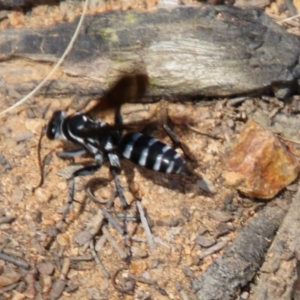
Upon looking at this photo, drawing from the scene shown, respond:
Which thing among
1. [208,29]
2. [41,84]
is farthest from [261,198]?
[41,84]

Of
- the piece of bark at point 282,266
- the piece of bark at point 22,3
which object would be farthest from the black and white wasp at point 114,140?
the piece of bark at point 22,3

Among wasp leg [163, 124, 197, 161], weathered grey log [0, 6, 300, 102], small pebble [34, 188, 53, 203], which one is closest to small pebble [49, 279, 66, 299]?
small pebble [34, 188, 53, 203]

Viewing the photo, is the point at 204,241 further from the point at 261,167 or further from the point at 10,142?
the point at 10,142

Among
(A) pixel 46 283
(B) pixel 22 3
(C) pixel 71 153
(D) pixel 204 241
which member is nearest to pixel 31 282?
(A) pixel 46 283

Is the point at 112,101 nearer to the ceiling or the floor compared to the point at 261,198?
nearer to the ceiling

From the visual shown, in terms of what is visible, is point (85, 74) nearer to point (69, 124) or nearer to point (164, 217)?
point (69, 124)

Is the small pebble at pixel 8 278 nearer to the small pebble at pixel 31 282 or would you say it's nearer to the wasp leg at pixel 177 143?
the small pebble at pixel 31 282

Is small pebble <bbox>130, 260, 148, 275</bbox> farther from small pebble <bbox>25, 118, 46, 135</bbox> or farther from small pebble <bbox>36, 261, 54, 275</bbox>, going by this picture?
small pebble <bbox>25, 118, 46, 135</bbox>
